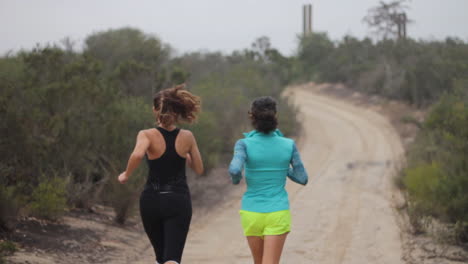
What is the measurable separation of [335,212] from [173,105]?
27.8 ft

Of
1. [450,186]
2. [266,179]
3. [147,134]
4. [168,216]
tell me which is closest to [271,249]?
[266,179]

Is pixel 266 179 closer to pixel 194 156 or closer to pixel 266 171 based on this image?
pixel 266 171

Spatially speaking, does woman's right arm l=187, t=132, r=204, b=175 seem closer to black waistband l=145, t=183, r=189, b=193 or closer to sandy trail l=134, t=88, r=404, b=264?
black waistband l=145, t=183, r=189, b=193

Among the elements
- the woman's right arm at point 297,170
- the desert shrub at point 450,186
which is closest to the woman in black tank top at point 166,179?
the woman's right arm at point 297,170

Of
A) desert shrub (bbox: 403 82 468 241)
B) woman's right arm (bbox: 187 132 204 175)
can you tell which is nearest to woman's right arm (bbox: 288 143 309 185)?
woman's right arm (bbox: 187 132 204 175)

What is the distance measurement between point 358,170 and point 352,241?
→ 842 centimetres

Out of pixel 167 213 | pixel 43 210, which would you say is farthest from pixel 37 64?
pixel 167 213

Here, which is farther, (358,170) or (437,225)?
(358,170)

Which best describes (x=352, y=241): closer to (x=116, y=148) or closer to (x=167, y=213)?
(x=116, y=148)

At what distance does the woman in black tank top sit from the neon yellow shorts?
1.67 feet

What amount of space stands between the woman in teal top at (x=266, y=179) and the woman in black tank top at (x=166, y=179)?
47 centimetres

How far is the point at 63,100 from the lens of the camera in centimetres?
1206

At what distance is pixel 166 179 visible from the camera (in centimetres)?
525

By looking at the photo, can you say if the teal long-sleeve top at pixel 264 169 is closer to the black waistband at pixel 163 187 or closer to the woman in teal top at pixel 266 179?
the woman in teal top at pixel 266 179
